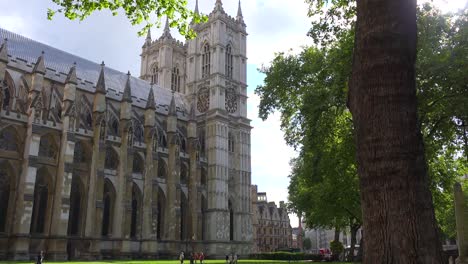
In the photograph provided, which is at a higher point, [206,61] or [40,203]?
[206,61]

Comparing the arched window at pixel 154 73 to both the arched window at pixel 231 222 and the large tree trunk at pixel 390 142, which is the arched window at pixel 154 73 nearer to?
the arched window at pixel 231 222

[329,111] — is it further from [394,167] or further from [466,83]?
[394,167]

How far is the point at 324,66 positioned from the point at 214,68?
3193 centimetres

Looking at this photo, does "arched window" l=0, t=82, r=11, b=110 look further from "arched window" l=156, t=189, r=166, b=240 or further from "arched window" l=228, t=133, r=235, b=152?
"arched window" l=228, t=133, r=235, b=152

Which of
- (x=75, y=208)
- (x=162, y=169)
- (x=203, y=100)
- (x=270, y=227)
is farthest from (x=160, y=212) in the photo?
(x=270, y=227)

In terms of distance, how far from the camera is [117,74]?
168 feet

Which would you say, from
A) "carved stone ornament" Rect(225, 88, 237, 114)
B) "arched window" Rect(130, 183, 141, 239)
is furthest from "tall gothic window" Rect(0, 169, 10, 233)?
"carved stone ornament" Rect(225, 88, 237, 114)

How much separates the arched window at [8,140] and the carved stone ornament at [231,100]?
2588cm

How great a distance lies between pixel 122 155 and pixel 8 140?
1011 cm

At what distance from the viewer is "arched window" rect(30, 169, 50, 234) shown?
34.8m

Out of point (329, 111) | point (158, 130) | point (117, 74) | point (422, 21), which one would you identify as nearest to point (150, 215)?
point (158, 130)

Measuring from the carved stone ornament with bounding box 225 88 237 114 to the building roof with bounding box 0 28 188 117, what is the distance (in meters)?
5.31

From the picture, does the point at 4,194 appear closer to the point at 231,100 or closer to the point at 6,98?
the point at 6,98

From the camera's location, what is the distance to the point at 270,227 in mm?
95312
